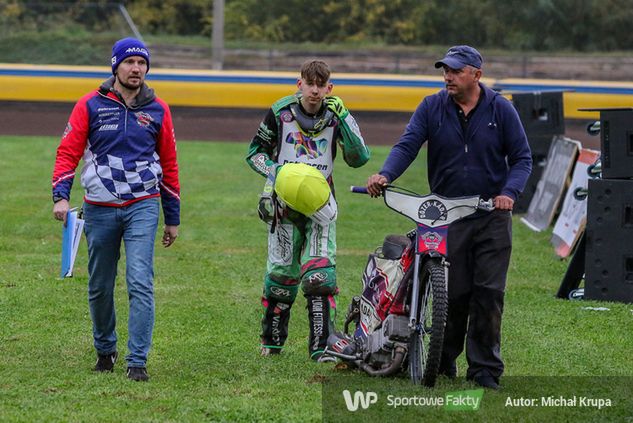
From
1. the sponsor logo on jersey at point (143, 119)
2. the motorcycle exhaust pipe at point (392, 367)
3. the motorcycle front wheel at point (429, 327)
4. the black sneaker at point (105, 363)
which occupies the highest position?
the sponsor logo on jersey at point (143, 119)

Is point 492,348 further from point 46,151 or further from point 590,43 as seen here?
point 590,43

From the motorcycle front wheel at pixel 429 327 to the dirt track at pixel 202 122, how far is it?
19.6 metres

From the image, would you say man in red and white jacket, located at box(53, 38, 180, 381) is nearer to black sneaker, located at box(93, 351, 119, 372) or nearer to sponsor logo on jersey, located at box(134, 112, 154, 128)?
sponsor logo on jersey, located at box(134, 112, 154, 128)

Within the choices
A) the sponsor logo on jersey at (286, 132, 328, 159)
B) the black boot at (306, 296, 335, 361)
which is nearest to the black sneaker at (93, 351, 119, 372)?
the black boot at (306, 296, 335, 361)

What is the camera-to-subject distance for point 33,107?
90.9ft

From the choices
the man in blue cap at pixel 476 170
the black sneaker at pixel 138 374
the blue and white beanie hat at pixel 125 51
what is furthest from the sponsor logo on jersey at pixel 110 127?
the man in blue cap at pixel 476 170

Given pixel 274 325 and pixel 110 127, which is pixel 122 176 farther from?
pixel 274 325

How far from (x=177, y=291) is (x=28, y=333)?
2228 millimetres

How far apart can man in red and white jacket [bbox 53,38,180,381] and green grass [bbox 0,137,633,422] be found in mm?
550

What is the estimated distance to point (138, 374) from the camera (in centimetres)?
716

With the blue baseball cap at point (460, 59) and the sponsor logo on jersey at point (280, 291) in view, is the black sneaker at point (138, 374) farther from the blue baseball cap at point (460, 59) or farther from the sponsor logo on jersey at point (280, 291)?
the blue baseball cap at point (460, 59)

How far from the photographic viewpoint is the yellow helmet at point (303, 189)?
752 centimetres

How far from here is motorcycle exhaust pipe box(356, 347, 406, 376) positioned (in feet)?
23.4

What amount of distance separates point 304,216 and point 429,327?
1146mm
